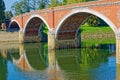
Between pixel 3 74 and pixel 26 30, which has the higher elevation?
pixel 26 30

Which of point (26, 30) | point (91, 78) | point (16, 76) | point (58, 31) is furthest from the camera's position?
point (26, 30)

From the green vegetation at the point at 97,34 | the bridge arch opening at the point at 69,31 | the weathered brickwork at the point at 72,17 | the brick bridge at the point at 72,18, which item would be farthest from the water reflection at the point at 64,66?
the green vegetation at the point at 97,34

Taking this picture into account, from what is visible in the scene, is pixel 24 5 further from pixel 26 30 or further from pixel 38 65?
pixel 38 65

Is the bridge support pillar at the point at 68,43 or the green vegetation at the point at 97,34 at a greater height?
the green vegetation at the point at 97,34

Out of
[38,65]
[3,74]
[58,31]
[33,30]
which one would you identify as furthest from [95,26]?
[3,74]

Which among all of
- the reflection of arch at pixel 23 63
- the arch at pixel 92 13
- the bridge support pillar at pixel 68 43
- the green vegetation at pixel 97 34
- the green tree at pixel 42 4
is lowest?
the reflection of arch at pixel 23 63

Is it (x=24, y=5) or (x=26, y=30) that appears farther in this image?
(x=24, y=5)

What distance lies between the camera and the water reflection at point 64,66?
2169 cm

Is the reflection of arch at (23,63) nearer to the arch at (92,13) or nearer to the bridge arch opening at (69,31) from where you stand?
the bridge arch opening at (69,31)

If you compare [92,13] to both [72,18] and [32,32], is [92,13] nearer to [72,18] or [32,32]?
[72,18]

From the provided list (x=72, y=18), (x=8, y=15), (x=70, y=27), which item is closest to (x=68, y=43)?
(x=70, y=27)

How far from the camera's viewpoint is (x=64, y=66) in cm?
2617

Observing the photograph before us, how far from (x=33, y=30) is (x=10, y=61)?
20.4 meters

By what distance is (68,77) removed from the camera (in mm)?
21344
